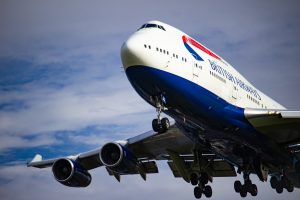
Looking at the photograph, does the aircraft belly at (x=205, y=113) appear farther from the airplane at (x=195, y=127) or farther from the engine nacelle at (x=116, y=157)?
the engine nacelle at (x=116, y=157)

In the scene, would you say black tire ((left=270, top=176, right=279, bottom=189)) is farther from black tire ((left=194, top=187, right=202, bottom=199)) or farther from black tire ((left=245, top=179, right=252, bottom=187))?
black tire ((left=194, top=187, right=202, bottom=199))

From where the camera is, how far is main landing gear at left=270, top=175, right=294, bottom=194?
36.4 metres

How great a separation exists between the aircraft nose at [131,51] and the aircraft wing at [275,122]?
24.7ft

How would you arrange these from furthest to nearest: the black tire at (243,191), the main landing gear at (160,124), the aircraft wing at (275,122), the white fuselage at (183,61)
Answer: the black tire at (243,191) → the aircraft wing at (275,122) → the main landing gear at (160,124) → the white fuselage at (183,61)

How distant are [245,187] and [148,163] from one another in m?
6.87

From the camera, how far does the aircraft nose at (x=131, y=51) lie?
81.9ft

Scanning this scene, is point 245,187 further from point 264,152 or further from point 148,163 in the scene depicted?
point 148,163

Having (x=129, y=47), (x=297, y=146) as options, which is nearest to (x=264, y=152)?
(x=297, y=146)

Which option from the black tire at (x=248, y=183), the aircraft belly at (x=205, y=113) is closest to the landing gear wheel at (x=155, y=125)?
the aircraft belly at (x=205, y=113)

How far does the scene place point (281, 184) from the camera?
121 feet

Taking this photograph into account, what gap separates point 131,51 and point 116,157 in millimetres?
11900

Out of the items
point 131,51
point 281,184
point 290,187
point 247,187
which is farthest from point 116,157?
point 131,51

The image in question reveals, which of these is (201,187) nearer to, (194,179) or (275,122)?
(194,179)

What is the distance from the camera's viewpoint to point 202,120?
2839cm
